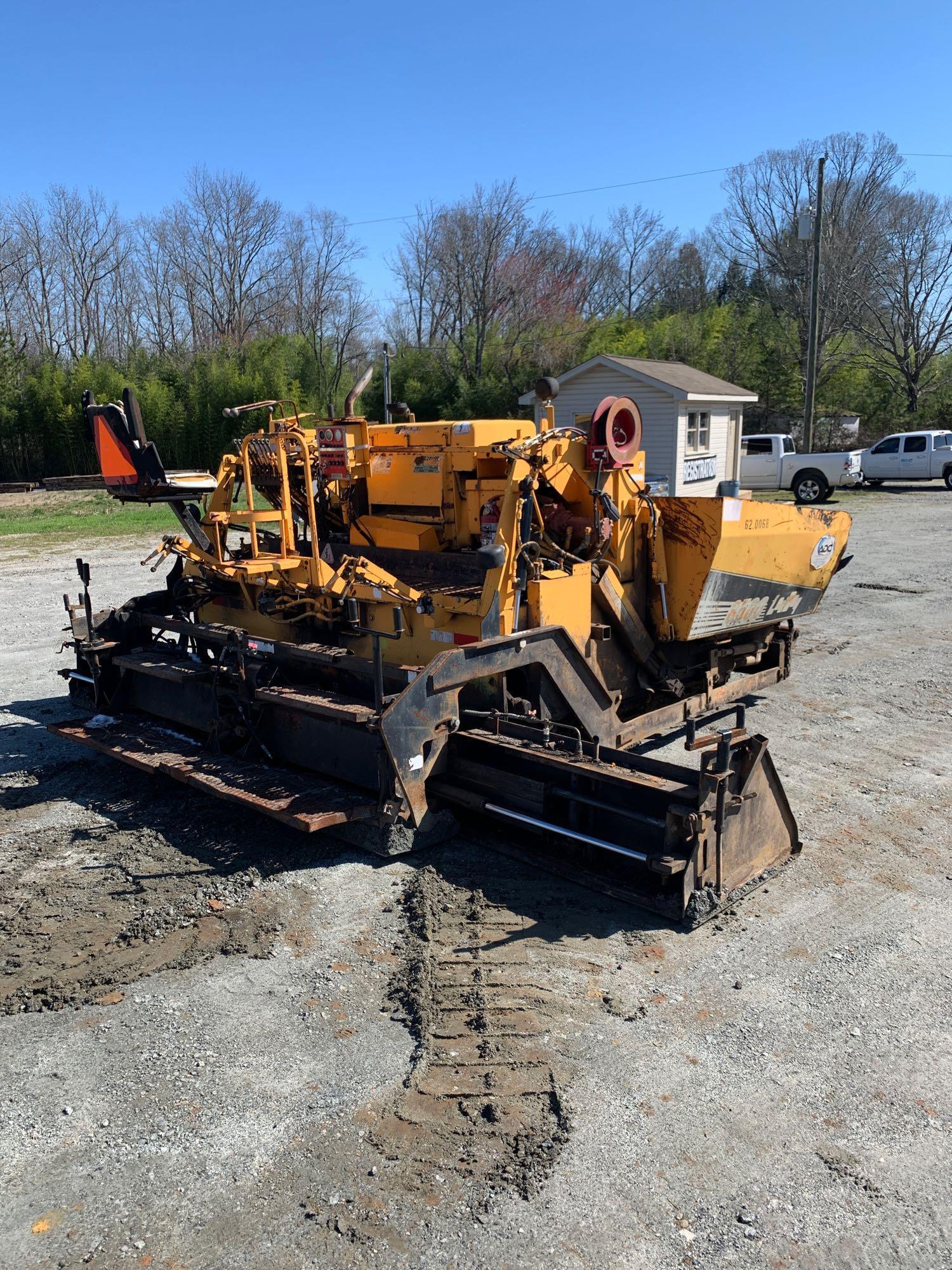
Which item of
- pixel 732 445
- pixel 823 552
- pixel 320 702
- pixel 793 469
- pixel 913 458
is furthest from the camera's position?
pixel 913 458

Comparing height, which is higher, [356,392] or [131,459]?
[356,392]

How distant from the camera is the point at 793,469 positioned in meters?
25.4

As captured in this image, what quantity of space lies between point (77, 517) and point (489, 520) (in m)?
19.7

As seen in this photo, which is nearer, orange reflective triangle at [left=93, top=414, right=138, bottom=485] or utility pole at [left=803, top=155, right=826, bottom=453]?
orange reflective triangle at [left=93, top=414, right=138, bottom=485]

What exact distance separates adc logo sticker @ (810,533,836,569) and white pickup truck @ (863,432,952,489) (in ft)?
70.0

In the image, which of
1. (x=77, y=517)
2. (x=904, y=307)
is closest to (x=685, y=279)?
(x=904, y=307)

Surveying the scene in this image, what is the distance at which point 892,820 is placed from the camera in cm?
578

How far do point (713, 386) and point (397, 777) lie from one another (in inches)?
838

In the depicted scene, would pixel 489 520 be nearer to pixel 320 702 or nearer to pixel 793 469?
pixel 320 702

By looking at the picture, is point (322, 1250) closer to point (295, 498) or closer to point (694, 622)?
point (694, 622)

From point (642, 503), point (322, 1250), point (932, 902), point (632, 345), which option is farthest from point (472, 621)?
point (632, 345)

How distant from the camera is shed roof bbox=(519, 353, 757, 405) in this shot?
22.7 m

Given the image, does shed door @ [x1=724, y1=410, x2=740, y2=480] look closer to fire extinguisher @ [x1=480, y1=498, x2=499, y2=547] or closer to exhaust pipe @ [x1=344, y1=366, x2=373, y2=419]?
exhaust pipe @ [x1=344, y1=366, x2=373, y2=419]

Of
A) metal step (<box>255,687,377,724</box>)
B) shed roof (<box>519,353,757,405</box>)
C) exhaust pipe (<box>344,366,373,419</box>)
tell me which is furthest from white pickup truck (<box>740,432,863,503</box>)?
metal step (<box>255,687,377,724</box>)
